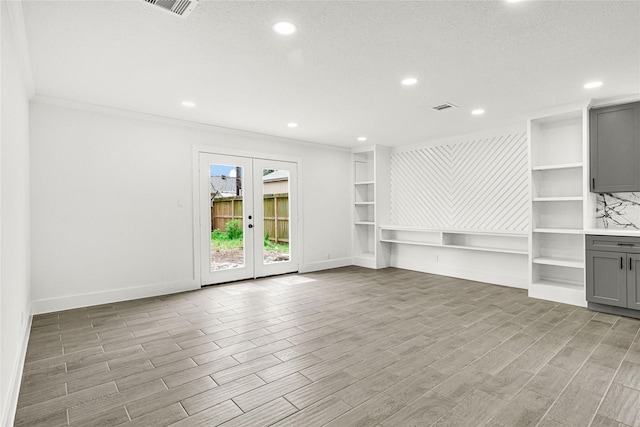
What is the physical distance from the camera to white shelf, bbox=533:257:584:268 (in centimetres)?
418

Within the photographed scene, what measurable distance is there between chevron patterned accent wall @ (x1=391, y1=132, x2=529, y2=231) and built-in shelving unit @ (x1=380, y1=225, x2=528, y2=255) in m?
0.15

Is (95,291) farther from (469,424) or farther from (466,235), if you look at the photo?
(466,235)

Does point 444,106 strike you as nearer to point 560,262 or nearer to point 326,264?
point 560,262

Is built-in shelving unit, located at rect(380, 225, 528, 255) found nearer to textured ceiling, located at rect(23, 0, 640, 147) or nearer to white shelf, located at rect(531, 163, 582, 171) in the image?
white shelf, located at rect(531, 163, 582, 171)

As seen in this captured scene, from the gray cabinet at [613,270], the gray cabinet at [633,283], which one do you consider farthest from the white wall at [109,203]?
the gray cabinet at [633,283]

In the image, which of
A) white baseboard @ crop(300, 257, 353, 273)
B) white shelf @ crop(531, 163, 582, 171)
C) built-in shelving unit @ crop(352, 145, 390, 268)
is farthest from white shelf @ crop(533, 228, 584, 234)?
white baseboard @ crop(300, 257, 353, 273)

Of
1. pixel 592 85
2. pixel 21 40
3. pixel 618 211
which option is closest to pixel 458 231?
pixel 618 211

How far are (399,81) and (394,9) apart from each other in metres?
1.25

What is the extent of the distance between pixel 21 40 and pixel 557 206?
594 centimetres

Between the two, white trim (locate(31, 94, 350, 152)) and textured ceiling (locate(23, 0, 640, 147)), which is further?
white trim (locate(31, 94, 350, 152))

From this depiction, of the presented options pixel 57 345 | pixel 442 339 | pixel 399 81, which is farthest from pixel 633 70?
pixel 57 345

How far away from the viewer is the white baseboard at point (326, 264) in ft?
20.9

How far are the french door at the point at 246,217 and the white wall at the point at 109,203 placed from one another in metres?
0.25

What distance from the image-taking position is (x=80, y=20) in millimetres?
2275
